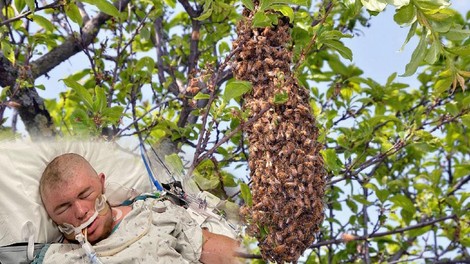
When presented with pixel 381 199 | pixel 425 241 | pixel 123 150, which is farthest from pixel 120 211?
pixel 425 241

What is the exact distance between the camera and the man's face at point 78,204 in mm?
2439

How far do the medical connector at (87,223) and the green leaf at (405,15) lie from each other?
1130mm

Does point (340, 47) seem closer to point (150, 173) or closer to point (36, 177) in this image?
point (150, 173)

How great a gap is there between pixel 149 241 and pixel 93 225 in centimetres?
19

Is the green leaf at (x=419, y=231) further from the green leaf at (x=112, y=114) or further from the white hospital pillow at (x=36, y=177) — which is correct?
the white hospital pillow at (x=36, y=177)

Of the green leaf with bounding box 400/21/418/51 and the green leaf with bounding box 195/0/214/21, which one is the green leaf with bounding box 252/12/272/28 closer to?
the green leaf with bounding box 195/0/214/21

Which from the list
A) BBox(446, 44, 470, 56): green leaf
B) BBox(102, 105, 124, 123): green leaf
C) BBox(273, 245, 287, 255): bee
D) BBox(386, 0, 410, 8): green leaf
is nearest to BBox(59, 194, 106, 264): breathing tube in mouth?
BBox(273, 245, 287, 255): bee

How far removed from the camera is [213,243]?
8.23ft

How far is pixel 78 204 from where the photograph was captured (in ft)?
8.03

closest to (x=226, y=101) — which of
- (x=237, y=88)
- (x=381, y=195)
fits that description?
(x=237, y=88)

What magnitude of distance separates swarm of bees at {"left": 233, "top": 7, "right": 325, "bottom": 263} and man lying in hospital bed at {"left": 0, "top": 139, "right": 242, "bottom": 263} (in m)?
0.21

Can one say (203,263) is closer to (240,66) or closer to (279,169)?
(279,169)

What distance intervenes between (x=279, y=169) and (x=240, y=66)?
0.43 m

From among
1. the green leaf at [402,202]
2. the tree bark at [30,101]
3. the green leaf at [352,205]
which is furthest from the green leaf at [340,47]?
the green leaf at [352,205]
